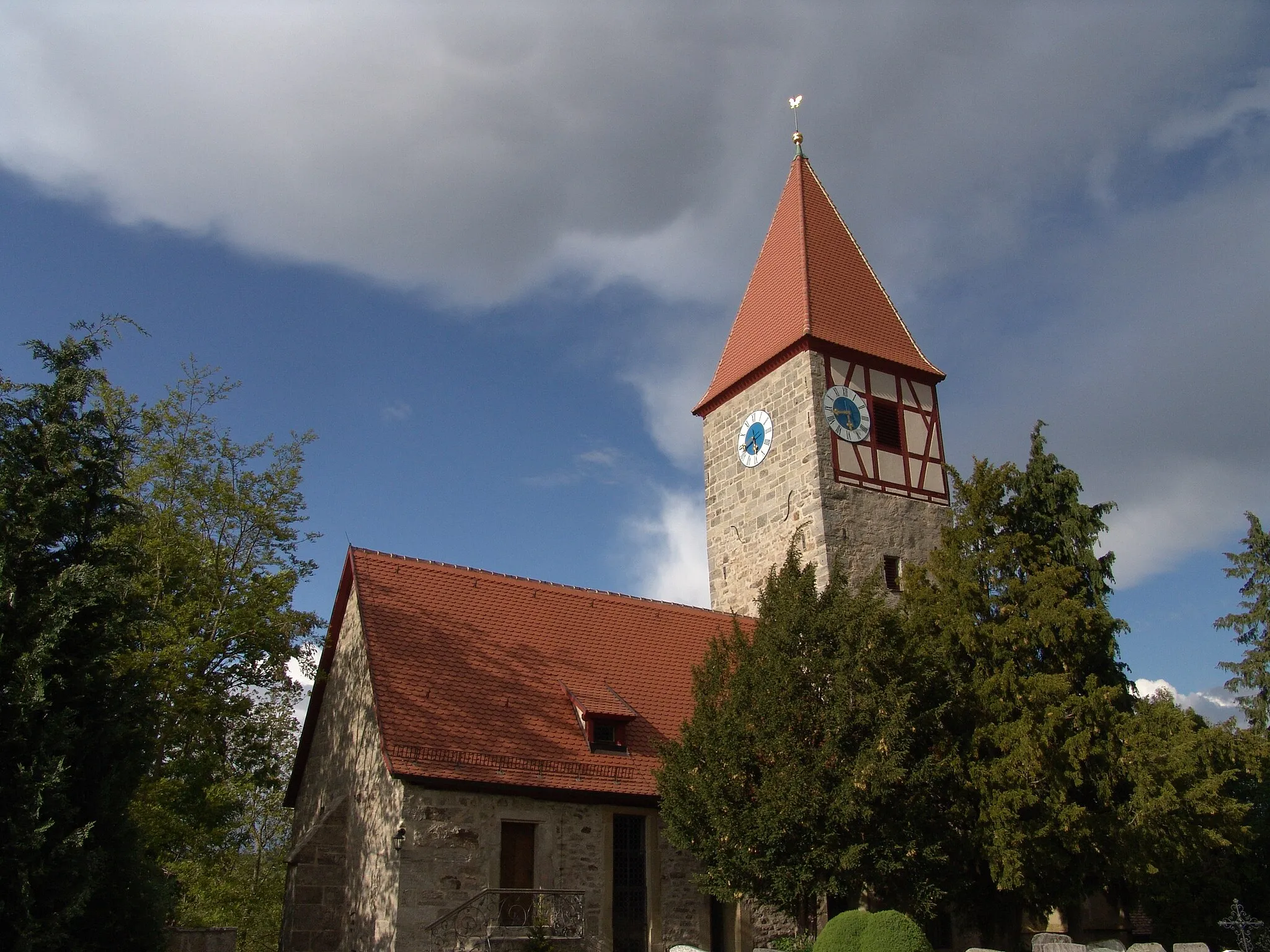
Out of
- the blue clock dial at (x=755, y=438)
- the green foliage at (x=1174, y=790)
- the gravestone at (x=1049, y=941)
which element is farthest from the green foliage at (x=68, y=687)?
the blue clock dial at (x=755, y=438)

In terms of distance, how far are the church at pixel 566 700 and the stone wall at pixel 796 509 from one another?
5 cm

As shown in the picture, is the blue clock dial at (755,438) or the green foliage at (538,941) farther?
the blue clock dial at (755,438)

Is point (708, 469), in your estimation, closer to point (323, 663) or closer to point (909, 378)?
point (909, 378)

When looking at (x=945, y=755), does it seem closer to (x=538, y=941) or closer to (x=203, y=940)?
(x=538, y=941)

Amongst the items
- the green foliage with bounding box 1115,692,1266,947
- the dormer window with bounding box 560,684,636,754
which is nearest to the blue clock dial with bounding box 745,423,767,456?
the dormer window with bounding box 560,684,636,754

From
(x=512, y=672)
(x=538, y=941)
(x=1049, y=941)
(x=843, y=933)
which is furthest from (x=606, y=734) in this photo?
(x=1049, y=941)

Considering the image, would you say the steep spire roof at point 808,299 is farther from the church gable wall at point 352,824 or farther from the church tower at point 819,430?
the church gable wall at point 352,824

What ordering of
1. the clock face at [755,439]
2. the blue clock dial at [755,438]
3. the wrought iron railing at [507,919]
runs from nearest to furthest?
the wrought iron railing at [507,919]
the clock face at [755,439]
the blue clock dial at [755,438]

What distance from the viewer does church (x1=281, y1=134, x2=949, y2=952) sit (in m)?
12.7

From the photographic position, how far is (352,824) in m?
14.0

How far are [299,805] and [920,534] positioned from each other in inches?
485

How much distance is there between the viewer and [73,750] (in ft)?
30.8

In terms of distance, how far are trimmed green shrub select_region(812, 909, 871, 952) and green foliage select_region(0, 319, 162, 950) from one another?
21.2ft

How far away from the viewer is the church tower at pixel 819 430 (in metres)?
19.6
